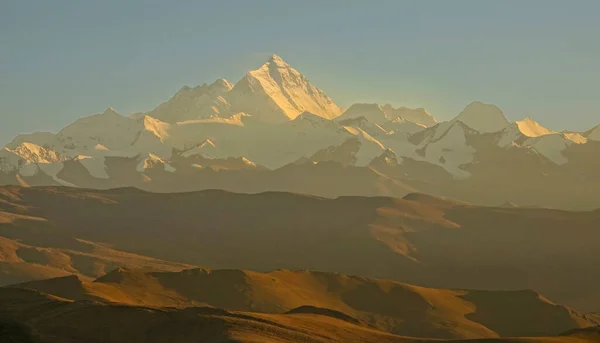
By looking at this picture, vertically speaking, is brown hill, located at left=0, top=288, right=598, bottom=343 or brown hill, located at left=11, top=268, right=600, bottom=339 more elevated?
brown hill, located at left=0, top=288, right=598, bottom=343

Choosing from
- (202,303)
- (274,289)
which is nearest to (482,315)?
(274,289)

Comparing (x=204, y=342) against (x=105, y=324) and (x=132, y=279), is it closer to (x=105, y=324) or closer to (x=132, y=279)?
(x=105, y=324)

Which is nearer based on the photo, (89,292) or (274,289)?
(89,292)

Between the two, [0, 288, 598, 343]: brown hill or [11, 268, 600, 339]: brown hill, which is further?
[11, 268, 600, 339]: brown hill

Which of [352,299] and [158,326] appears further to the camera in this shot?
[352,299]

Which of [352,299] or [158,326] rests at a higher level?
[158,326]
